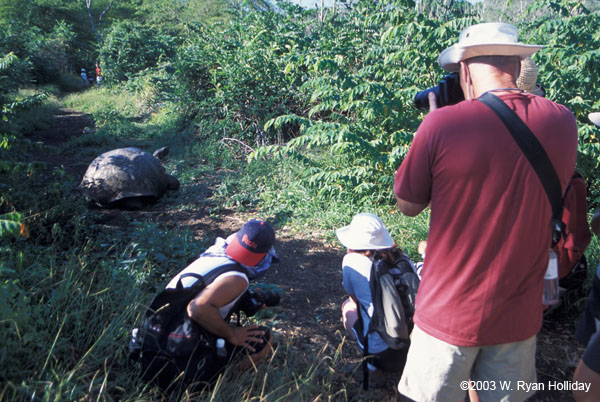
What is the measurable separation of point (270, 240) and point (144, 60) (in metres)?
17.4

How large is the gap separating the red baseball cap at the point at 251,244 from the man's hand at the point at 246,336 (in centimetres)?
39

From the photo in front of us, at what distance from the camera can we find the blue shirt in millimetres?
2427

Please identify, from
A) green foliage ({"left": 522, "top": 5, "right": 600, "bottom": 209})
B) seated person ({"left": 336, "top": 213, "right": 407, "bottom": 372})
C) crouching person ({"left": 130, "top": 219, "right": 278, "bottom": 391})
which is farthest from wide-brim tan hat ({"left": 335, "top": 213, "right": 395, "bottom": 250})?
green foliage ({"left": 522, "top": 5, "right": 600, "bottom": 209})

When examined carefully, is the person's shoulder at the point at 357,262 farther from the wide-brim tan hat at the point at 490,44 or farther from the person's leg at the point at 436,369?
the wide-brim tan hat at the point at 490,44

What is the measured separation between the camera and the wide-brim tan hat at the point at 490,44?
149cm

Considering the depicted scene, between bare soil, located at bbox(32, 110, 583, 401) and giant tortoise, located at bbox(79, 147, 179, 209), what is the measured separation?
19 centimetres

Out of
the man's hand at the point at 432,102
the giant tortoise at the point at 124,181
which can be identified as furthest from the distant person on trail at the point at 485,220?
the giant tortoise at the point at 124,181

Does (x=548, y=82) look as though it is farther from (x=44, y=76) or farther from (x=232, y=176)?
(x=44, y=76)

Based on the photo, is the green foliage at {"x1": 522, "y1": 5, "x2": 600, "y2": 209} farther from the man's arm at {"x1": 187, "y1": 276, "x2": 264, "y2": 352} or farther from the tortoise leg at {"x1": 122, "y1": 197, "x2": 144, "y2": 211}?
the tortoise leg at {"x1": 122, "y1": 197, "x2": 144, "y2": 211}

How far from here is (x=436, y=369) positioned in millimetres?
1532

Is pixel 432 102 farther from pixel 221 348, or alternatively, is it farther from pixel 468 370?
pixel 221 348

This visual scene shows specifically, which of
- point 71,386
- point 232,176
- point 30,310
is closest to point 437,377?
point 71,386

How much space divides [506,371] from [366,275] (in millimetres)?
1058

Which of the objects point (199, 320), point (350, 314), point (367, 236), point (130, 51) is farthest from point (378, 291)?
point (130, 51)
